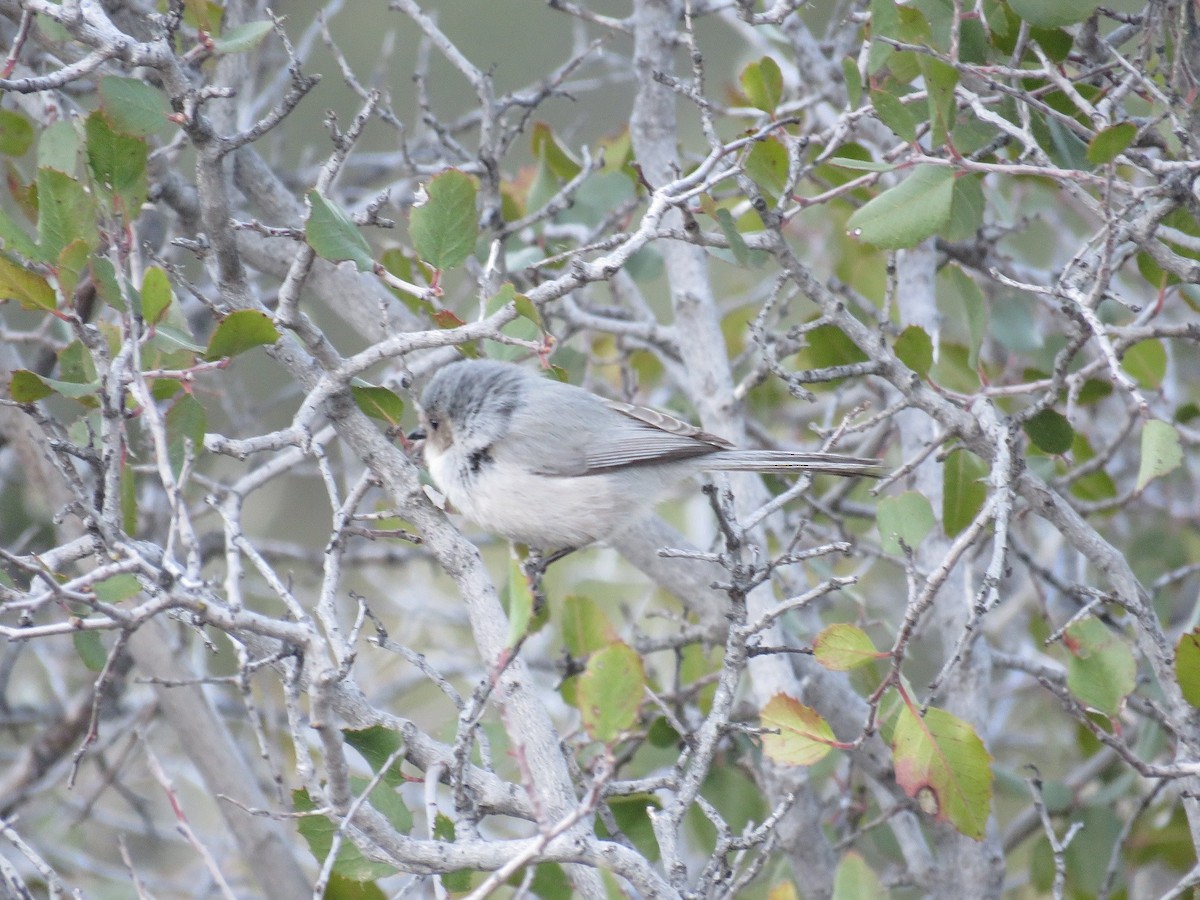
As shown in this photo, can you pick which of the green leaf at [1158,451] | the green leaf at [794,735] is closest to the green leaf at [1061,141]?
the green leaf at [1158,451]

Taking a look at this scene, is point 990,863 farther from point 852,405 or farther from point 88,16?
point 88,16

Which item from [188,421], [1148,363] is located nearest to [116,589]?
[188,421]

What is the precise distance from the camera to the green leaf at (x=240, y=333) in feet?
6.98

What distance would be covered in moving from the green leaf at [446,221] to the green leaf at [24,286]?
749 millimetres

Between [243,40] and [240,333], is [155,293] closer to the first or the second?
[240,333]

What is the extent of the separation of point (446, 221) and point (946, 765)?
1558 mm

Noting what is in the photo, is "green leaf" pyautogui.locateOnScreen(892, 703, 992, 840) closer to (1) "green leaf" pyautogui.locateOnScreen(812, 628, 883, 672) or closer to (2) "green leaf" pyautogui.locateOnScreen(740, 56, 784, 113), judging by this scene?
(1) "green leaf" pyautogui.locateOnScreen(812, 628, 883, 672)

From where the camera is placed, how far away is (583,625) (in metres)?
3.17

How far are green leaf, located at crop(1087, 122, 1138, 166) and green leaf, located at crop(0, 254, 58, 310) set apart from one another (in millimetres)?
2099

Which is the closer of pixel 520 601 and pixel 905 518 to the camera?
pixel 520 601

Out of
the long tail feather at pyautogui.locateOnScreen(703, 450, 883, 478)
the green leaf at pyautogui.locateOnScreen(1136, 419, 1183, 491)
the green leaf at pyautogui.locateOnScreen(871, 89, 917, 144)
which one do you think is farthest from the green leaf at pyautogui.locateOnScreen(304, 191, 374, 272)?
the green leaf at pyautogui.locateOnScreen(1136, 419, 1183, 491)

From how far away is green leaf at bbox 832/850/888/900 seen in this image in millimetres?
2281

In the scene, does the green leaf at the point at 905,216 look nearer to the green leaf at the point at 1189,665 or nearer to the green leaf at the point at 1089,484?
the green leaf at the point at 1189,665

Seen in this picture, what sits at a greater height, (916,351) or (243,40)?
(243,40)
